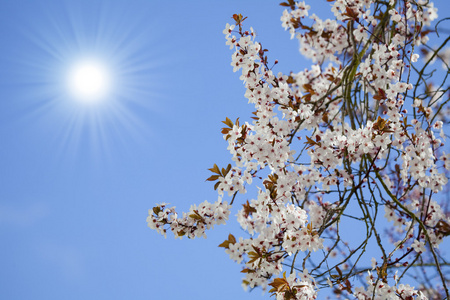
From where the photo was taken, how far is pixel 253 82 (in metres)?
2.81

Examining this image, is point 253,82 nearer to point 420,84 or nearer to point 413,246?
point 420,84

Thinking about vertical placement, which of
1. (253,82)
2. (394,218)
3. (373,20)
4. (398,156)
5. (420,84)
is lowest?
(394,218)

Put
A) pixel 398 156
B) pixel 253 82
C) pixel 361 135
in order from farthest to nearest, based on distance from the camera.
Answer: pixel 398 156 < pixel 253 82 < pixel 361 135

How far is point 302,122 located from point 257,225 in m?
0.81

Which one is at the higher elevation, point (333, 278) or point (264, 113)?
point (264, 113)

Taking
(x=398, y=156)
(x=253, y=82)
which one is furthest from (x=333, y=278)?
(x=253, y=82)

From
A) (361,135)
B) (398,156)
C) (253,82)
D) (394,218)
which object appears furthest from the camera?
(394,218)

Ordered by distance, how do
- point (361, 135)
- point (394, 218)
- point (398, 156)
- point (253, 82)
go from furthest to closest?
1. point (394, 218)
2. point (398, 156)
3. point (253, 82)
4. point (361, 135)

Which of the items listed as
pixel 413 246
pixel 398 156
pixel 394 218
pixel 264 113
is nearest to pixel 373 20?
pixel 398 156

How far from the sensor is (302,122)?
288 centimetres

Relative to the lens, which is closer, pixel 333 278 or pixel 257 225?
pixel 333 278

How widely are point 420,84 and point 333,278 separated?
5.08 ft

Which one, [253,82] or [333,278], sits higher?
[253,82]

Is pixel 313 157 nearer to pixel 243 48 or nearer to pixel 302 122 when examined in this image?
pixel 302 122
